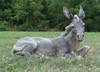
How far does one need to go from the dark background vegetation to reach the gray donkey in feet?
85.7

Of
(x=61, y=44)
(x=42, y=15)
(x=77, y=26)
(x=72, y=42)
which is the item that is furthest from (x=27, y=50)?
(x=42, y=15)

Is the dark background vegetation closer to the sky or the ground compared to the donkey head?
closer to the ground

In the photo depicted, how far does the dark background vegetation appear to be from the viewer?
3347 cm

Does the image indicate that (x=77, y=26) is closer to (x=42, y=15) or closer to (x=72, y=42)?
(x=72, y=42)

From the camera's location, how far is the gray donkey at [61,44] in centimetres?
584

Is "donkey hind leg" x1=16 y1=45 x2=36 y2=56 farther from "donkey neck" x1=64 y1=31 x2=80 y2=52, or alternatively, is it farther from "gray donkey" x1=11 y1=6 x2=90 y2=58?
"donkey neck" x1=64 y1=31 x2=80 y2=52

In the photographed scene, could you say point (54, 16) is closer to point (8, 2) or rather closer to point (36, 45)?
point (8, 2)

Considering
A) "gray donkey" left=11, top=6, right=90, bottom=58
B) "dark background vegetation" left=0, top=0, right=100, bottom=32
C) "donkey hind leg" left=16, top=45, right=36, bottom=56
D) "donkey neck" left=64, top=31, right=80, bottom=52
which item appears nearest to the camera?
"donkey hind leg" left=16, top=45, right=36, bottom=56

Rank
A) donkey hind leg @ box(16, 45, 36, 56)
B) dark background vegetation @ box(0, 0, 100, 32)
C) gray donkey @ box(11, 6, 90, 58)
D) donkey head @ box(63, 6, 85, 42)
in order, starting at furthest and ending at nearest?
dark background vegetation @ box(0, 0, 100, 32)
gray donkey @ box(11, 6, 90, 58)
donkey hind leg @ box(16, 45, 36, 56)
donkey head @ box(63, 6, 85, 42)

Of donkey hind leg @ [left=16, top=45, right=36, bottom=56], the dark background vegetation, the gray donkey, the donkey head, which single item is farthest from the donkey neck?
the dark background vegetation

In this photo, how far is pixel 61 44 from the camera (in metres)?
6.15

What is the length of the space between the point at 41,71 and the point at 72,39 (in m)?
2.00

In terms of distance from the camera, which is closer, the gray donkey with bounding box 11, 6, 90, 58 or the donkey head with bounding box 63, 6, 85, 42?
the donkey head with bounding box 63, 6, 85, 42

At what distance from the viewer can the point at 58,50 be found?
20.0 ft
